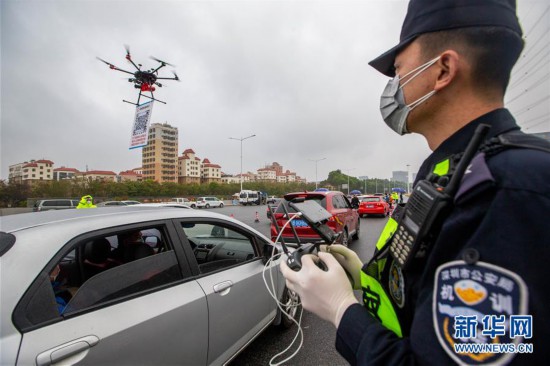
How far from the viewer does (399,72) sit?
1124mm

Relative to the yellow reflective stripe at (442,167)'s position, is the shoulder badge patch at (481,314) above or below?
below

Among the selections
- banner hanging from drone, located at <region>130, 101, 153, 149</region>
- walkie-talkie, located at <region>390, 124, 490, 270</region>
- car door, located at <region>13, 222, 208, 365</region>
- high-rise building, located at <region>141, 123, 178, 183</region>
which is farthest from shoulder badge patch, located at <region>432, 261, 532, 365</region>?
high-rise building, located at <region>141, 123, 178, 183</region>

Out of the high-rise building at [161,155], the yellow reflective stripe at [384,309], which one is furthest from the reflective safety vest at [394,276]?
the high-rise building at [161,155]

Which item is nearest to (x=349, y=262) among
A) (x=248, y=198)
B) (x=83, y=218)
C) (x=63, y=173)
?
(x=83, y=218)

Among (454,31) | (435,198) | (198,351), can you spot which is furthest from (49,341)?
(454,31)

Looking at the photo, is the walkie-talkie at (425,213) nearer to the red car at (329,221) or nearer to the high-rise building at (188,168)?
the red car at (329,221)

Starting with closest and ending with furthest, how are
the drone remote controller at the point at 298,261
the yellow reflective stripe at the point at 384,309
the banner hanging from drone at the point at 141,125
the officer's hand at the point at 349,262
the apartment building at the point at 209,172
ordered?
the yellow reflective stripe at the point at 384,309 < the drone remote controller at the point at 298,261 < the officer's hand at the point at 349,262 < the banner hanging from drone at the point at 141,125 < the apartment building at the point at 209,172

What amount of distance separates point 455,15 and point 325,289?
108cm

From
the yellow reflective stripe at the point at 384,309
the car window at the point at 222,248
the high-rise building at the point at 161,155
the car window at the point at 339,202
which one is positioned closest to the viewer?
the yellow reflective stripe at the point at 384,309

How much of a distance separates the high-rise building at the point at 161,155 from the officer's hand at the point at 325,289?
75.6 m

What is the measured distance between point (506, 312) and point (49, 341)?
1.71 m

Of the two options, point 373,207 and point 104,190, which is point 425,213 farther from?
point 104,190

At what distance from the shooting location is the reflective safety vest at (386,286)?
2.70 ft

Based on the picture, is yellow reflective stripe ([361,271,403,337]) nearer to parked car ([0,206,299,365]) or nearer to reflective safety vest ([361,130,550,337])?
reflective safety vest ([361,130,550,337])
